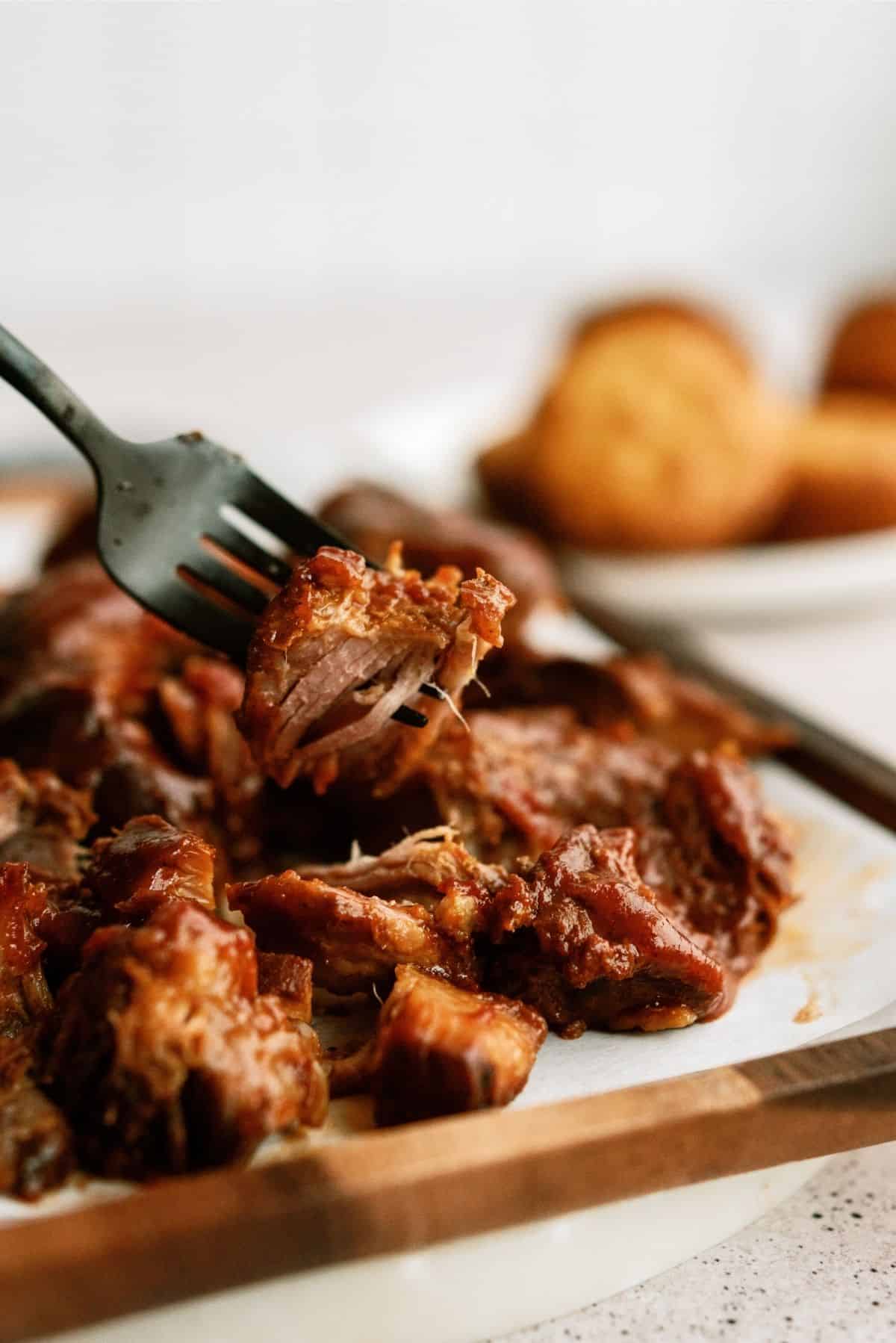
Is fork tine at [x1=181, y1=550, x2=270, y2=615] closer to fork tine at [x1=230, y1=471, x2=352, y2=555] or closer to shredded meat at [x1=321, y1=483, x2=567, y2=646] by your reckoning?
fork tine at [x1=230, y1=471, x2=352, y2=555]

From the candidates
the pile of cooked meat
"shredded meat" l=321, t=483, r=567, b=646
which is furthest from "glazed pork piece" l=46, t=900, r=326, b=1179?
"shredded meat" l=321, t=483, r=567, b=646

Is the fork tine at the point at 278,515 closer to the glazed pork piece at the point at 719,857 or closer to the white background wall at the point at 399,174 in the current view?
the glazed pork piece at the point at 719,857

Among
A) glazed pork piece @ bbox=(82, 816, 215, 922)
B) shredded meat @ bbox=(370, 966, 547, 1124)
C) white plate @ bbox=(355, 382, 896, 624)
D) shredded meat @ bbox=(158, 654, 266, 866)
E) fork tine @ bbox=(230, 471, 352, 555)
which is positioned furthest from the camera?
white plate @ bbox=(355, 382, 896, 624)

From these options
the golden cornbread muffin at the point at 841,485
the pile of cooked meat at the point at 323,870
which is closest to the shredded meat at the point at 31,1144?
the pile of cooked meat at the point at 323,870

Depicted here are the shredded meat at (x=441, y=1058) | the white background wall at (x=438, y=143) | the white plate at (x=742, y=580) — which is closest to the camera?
the shredded meat at (x=441, y=1058)

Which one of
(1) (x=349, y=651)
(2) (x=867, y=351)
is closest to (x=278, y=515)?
(1) (x=349, y=651)

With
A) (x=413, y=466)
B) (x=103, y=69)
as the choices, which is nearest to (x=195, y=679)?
(x=413, y=466)
